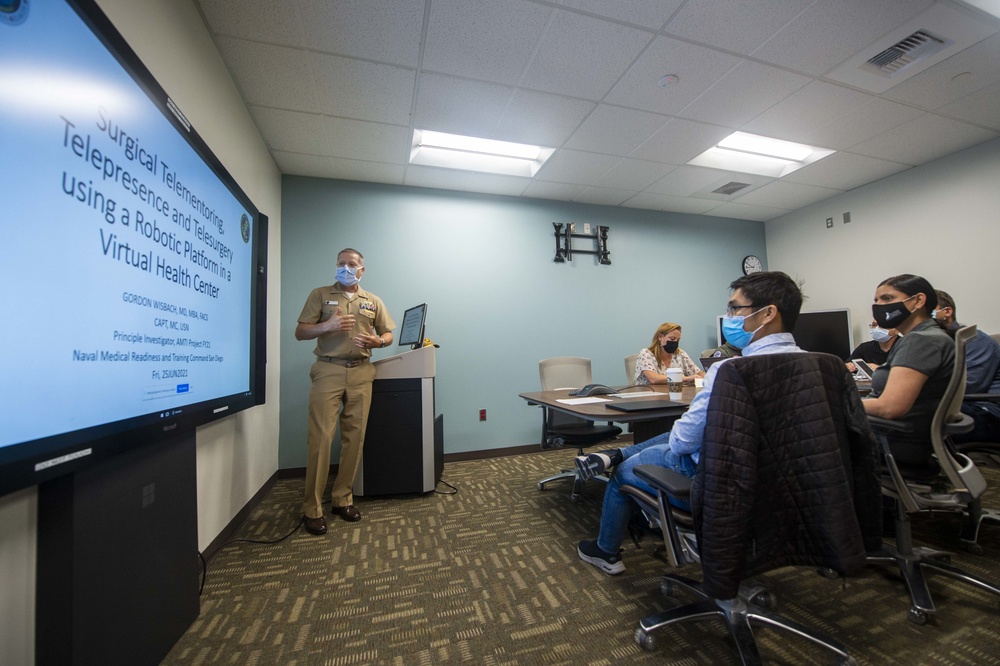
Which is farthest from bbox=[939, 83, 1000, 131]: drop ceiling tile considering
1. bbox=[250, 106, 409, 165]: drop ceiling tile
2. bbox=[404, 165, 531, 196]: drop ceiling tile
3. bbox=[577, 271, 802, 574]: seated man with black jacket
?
bbox=[250, 106, 409, 165]: drop ceiling tile

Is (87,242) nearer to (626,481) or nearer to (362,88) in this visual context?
(626,481)

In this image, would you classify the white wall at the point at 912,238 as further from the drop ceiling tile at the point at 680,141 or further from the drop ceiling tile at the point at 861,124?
the drop ceiling tile at the point at 680,141

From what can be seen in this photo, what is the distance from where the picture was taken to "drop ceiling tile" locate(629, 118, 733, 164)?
2758mm

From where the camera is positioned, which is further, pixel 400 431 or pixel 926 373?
pixel 400 431

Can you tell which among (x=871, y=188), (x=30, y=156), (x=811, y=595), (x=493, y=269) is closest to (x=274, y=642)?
(x=30, y=156)

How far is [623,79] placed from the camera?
225 centimetres

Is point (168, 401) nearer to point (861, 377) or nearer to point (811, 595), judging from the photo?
point (811, 595)

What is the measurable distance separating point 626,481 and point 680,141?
2771 millimetres

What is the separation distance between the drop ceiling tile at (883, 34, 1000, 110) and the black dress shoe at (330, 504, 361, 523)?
4266 mm

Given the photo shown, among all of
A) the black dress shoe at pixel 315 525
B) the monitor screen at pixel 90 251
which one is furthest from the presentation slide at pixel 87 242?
the black dress shoe at pixel 315 525

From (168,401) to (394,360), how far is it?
1.44m

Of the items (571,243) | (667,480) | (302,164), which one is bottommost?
(667,480)

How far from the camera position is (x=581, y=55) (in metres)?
2.05

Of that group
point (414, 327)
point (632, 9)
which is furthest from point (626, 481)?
point (632, 9)
